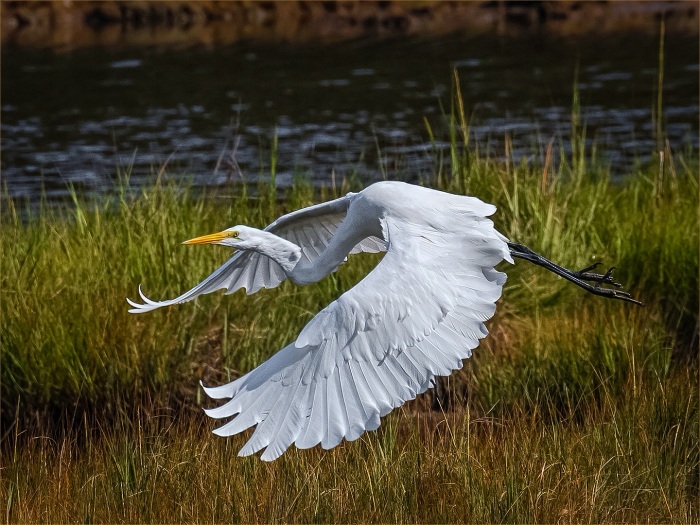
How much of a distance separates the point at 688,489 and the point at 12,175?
7.39 m

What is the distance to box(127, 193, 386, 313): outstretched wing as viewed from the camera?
12.5 feet

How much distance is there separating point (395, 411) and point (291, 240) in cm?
74

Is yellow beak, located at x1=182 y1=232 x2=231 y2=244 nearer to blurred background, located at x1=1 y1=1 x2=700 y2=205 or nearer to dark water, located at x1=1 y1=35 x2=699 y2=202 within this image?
blurred background, located at x1=1 y1=1 x2=700 y2=205

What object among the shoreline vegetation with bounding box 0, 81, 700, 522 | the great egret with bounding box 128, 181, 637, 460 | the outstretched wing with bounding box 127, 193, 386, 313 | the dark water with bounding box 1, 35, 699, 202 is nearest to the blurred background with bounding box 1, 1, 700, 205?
the dark water with bounding box 1, 35, 699, 202

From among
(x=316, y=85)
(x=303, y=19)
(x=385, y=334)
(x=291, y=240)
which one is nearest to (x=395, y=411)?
(x=291, y=240)

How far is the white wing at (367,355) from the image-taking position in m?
2.55

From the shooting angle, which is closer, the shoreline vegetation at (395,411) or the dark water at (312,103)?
the shoreline vegetation at (395,411)

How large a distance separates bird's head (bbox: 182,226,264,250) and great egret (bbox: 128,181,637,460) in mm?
50

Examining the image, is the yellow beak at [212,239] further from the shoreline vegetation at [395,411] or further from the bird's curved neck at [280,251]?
the shoreline vegetation at [395,411]

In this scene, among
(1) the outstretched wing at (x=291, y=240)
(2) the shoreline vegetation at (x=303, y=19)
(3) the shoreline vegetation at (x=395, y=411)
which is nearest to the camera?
(3) the shoreline vegetation at (x=395, y=411)

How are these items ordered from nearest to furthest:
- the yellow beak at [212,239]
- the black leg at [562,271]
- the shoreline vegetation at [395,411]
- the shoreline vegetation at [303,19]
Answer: the shoreline vegetation at [395,411], the yellow beak at [212,239], the black leg at [562,271], the shoreline vegetation at [303,19]

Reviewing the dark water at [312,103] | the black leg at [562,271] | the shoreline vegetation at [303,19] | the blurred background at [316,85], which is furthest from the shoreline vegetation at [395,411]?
the shoreline vegetation at [303,19]

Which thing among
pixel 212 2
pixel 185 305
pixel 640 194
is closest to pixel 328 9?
pixel 212 2

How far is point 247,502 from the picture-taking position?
327 cm
